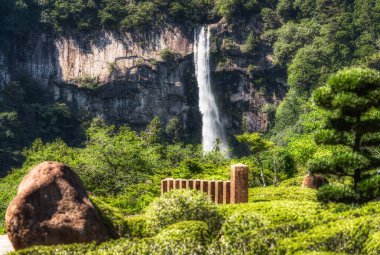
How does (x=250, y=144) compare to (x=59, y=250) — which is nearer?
(x=59, y=250)

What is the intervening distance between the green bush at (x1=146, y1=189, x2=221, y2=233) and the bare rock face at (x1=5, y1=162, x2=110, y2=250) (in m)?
0.87

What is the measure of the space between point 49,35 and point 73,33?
2.68m

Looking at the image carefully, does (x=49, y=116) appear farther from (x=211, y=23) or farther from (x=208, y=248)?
(x=208, y=248)

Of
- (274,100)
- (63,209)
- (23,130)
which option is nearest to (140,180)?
(63,209)

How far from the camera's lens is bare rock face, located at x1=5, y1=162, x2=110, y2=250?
32.5 ft

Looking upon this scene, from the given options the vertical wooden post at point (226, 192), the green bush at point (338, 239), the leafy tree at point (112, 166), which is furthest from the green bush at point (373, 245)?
the leafy tree at point (112, 166)

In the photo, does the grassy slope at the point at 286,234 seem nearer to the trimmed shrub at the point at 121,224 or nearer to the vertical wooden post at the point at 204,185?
the trimmed shrub at the point at 121,224

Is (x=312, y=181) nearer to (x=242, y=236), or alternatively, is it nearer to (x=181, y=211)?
(x=181, y=211)

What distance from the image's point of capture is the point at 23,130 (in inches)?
2421

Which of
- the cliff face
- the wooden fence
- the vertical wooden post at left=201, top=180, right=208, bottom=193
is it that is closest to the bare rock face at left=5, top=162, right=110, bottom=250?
the wooden fence

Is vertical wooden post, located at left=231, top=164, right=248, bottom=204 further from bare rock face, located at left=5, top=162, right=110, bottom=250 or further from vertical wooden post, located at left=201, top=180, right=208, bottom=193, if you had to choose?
bare rock face, located at left=5, top=162, right=110, bottom=250

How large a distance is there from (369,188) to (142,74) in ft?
185

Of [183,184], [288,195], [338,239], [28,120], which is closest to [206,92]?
[28,120]

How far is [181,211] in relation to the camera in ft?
34.8
